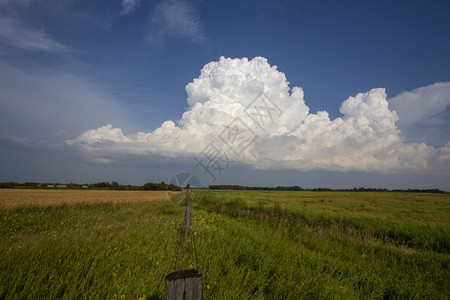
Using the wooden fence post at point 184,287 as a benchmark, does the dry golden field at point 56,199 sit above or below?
below

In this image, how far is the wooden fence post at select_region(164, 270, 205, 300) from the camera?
62.3 inches

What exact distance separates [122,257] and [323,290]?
4262 millimetres

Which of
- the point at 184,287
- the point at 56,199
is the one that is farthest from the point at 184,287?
the point at 56,199

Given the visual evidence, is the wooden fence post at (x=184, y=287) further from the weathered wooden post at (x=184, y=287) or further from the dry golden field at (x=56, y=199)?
the dry golden field at (x=56, y=199)

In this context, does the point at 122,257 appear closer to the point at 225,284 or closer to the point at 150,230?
the point at 225,284

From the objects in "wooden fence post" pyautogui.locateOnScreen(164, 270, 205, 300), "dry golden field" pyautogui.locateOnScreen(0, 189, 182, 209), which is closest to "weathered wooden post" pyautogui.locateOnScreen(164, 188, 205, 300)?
"wooden fence post" pyautogui.locateOnScreen(164, 270, 205, 300)

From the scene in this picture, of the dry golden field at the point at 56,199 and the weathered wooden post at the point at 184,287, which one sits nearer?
the weathered wooden post at the point at 184,287

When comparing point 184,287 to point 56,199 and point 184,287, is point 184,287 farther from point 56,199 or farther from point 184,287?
point 56,199

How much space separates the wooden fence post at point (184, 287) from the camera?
1.58m

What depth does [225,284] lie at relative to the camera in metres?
3.86

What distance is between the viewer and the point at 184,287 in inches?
63.4

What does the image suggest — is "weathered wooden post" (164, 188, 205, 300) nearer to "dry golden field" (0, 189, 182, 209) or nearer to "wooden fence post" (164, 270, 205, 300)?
"wooden fence post" (164, 270, 205, 300)

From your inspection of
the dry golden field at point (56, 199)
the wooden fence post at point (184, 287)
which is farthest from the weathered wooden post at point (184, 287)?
the dry golden field at point (56, 199)

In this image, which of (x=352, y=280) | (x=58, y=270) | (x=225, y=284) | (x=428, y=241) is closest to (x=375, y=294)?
(x=352, y=280)
